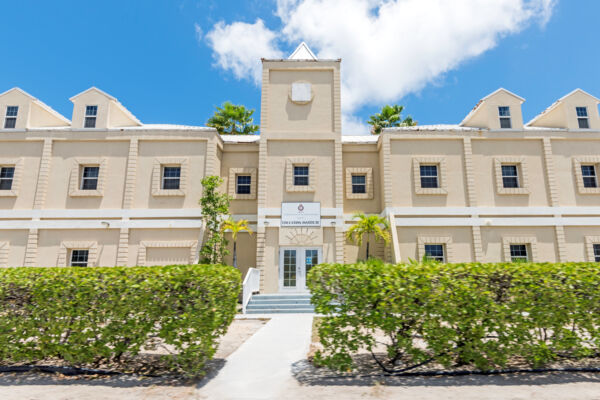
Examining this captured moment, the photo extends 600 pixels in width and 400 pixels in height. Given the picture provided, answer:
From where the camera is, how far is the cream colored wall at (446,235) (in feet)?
51.9

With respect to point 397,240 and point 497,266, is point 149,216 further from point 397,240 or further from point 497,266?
point 497,266

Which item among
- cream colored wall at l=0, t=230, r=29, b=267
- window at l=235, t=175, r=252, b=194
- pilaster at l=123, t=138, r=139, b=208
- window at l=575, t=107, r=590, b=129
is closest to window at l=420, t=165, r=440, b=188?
window at l=575, t=107, r=590, b=129

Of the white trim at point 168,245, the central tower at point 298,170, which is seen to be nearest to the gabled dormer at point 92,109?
the white trim at point 168,245

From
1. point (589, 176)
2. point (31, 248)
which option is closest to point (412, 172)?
point (589, 176)

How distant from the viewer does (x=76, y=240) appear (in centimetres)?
1602

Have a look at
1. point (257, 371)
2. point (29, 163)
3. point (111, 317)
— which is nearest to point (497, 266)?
point (257, 371)

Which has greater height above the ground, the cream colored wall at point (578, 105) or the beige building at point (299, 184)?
the cream colored wall at point (578, 105)

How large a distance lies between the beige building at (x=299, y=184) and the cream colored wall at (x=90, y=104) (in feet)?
0.23

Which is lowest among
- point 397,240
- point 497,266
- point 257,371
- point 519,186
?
point 257,371

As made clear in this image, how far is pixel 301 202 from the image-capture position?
53.2 ft

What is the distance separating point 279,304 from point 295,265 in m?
2.24

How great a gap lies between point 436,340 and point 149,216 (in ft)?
46.5

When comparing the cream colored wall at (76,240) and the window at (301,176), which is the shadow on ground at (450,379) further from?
the cream colored wall at (76,240)

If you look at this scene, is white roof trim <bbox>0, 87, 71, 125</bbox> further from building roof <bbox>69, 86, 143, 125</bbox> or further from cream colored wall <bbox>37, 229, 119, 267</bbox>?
cream colored wall <bbox>37, 229, 119, 267</bbox>
